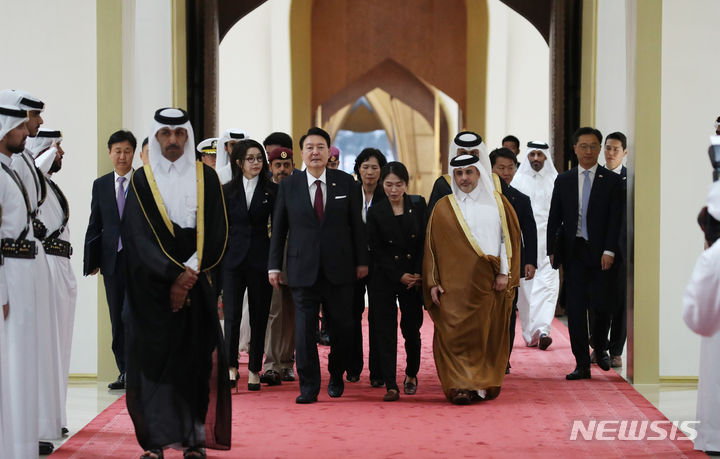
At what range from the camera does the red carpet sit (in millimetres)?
4863

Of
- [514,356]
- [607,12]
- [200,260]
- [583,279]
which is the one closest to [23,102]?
[200,260]

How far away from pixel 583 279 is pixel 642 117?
3.90 ft

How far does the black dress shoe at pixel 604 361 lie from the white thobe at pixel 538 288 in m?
1.10

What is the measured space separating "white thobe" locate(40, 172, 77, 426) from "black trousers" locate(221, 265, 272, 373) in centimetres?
127

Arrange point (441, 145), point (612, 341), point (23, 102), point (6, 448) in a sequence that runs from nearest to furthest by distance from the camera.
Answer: point (6, 448)
point (23, 102)
point (612, 341)
point (441, 145)

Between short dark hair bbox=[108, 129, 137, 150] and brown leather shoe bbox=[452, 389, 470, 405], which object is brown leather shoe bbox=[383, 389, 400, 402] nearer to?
brown leather shoe bbox=[452, 389, 470, 405]

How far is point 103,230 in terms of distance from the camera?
657 centimetres

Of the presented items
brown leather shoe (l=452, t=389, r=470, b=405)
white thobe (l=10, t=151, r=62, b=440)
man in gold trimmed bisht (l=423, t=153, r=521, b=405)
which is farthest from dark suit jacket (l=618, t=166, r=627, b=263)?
white thobe (l=10, t=151, r=62, b=440)

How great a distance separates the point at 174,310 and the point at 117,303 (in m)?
1.99

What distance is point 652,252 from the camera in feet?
22.5

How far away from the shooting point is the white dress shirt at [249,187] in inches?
264

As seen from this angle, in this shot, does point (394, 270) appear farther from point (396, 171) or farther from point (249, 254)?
point (249, 254)

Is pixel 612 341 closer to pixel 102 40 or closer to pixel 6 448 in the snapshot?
pixel 102 40

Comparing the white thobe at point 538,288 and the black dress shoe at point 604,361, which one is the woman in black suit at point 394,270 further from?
the white thobe at point 538,288
